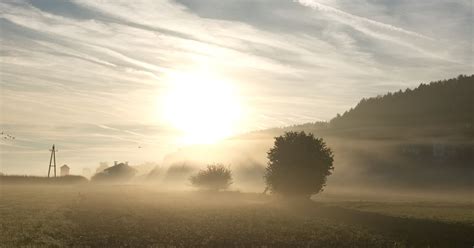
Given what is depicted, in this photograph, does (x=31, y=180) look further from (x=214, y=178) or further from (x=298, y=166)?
(x=298, y=166)

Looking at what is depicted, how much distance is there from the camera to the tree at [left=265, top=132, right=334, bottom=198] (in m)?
93.2

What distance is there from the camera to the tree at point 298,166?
93250 millimetres

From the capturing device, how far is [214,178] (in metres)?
137

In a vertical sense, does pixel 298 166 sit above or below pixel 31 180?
above

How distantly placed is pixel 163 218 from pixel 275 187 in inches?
1482

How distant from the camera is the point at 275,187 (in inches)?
3794

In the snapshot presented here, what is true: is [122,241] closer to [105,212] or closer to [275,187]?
[105,212]

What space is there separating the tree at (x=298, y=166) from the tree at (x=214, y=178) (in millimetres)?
40650

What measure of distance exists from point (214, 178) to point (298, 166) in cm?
4780

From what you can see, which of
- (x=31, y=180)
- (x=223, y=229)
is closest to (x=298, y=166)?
(x=223, y=229)

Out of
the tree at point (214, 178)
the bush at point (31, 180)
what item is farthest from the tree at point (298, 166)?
the bush at point (31, 180)

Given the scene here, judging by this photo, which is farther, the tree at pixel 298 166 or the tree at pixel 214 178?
the tree at pixel 214 178

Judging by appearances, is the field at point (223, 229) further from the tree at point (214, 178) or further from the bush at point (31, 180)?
the bush at point (31, 180)

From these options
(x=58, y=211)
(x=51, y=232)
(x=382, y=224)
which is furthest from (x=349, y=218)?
(x=58, y=211)
